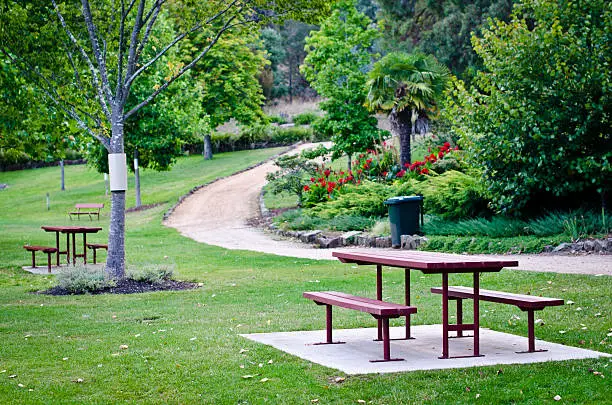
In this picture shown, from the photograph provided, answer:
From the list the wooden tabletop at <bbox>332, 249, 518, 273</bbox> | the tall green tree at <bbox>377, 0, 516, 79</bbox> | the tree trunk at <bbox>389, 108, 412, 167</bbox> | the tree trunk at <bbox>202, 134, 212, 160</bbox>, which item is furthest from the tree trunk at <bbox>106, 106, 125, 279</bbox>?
the tree trunk at <bbox>202, 134, 212, 160</bbox>

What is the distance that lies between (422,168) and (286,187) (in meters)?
5.74

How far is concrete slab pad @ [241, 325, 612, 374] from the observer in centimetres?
693

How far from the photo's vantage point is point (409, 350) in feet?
25.1

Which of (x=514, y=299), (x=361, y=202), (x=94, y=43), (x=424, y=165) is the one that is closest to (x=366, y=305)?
(x=514, y=299)

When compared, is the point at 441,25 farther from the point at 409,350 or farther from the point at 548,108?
the point at 409,350

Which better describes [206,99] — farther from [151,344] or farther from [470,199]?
[151,344]

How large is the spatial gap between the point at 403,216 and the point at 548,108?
4124 millimetres

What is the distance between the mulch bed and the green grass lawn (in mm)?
385

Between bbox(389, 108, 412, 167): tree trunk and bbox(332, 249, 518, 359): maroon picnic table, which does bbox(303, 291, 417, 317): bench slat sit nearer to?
bbox(332, 249, 518, 359): maroon picnic table

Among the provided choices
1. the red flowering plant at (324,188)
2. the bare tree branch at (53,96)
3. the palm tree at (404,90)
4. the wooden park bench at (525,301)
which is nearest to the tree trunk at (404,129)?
the palm tree at (404,90)

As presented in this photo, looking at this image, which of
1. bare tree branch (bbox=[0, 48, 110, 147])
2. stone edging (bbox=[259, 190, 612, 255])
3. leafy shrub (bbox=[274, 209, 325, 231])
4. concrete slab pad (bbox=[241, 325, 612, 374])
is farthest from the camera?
leafy shrub (bbox=[274, 209, 325, 231])

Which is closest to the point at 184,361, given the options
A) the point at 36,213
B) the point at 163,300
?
the point at 163,300

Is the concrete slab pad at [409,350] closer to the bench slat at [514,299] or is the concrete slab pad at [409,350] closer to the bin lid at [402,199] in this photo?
the bench slat at [514,299]

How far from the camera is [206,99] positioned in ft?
154
